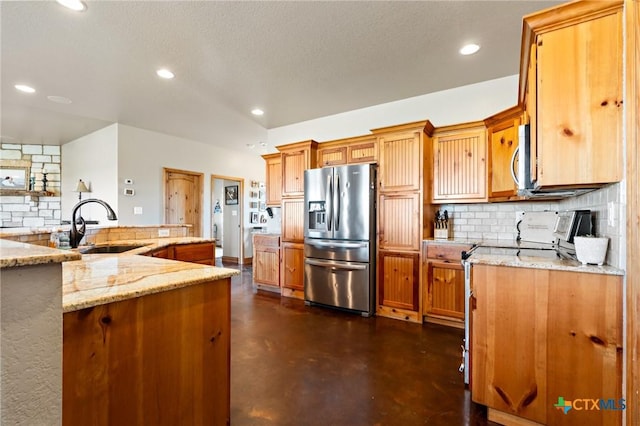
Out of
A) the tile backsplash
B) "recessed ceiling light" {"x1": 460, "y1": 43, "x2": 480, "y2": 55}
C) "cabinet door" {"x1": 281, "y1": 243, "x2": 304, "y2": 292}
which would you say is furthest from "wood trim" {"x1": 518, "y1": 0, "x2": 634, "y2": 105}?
"cabinet door" {"x1": 281, "y1": 243, "x2": 304, "y2": 292}

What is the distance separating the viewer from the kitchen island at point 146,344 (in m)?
0.87

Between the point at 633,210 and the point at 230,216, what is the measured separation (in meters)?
6.77

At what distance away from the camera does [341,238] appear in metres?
3.42

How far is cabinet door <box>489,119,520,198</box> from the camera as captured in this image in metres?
2.75

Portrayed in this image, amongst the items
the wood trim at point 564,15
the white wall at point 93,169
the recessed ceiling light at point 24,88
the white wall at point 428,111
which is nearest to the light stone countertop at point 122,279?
the wood trim at point 564,15

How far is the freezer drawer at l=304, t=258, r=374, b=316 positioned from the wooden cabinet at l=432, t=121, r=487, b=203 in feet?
4.07

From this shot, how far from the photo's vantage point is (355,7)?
80.0 inches

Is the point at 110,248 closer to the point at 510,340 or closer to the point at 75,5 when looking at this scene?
the point at 75,5

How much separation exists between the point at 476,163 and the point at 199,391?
10.2 ft

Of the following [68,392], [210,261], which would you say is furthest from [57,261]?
[210,261]

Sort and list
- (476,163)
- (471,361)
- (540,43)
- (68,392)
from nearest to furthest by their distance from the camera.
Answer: (68,392) → (540,43) → (471,361) → (476,163)

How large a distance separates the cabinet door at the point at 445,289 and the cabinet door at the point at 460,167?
766 mm

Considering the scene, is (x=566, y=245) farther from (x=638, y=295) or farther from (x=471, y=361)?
(x=471, y=361)

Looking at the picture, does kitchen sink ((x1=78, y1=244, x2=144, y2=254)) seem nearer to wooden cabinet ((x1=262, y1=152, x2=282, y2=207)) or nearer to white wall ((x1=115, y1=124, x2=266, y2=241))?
wooden cabinet ((x1=262, y1=152, x2=282, y2=207))
